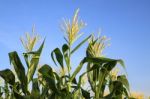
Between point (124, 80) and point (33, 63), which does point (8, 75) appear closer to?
point (33, 63)

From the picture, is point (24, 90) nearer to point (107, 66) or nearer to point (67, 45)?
point (67, 45)

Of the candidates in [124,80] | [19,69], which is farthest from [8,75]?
[124,80]

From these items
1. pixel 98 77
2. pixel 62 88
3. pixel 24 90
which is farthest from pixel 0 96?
pixel 98 77

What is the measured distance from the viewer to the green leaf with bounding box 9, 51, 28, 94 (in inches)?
247

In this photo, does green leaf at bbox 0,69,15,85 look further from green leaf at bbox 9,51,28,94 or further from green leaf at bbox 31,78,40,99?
green leaf at bbox 31,78,40,99

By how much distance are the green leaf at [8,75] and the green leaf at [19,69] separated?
0.15m

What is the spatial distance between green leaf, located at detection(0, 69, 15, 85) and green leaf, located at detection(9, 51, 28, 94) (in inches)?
6.0

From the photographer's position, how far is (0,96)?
6875 millimetres

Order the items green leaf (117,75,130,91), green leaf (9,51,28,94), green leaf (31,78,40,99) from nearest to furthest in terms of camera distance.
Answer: green leaf (31,78,40,99)
green leaf (9,51,28,94)
green leaf (117,75,130,91)

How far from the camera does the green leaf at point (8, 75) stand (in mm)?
6344

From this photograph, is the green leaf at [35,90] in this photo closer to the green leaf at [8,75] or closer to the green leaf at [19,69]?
the green leaf at [19,69]

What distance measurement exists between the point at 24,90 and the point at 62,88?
0.67 m

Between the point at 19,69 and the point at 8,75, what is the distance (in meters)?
0.26

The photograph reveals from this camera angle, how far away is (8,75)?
251 inches
